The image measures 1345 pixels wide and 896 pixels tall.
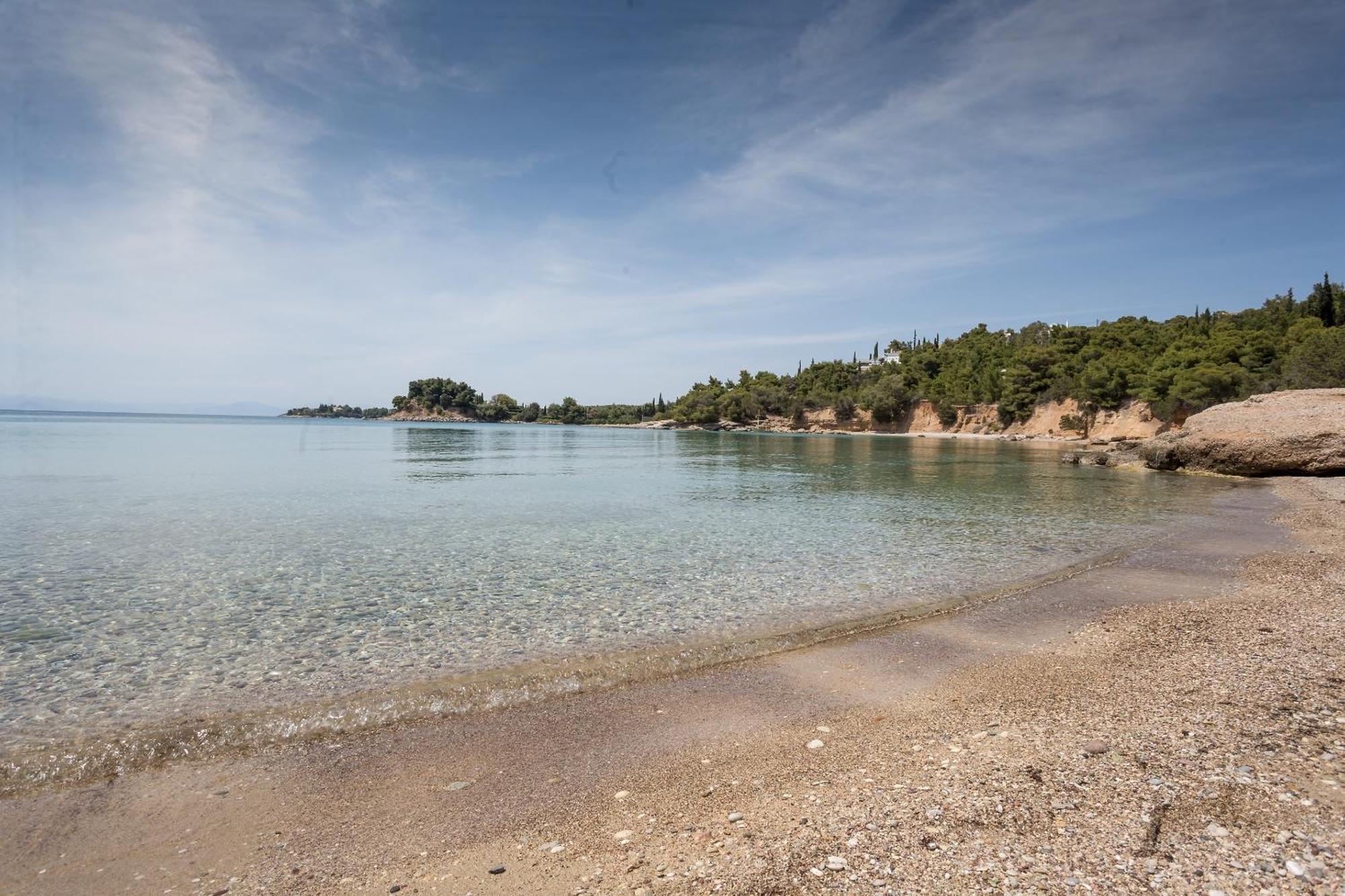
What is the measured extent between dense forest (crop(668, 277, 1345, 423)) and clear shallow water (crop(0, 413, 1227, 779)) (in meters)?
51.0

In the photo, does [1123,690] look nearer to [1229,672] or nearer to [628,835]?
[1229,672]

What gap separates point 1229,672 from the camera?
7.15 metres

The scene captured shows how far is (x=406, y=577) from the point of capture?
1308 centimetres

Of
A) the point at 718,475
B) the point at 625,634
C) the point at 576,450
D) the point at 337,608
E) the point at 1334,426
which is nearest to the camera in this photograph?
the point at 625,634

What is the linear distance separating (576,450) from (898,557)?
60637 mm

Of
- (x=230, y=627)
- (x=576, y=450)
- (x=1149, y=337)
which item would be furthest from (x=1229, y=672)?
(x=1149, y=337)

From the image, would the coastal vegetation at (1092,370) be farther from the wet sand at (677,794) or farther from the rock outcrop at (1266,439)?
the wet sand at (677,794)

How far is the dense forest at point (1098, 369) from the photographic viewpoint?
69.9 m

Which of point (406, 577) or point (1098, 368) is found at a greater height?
point (1098, 368)

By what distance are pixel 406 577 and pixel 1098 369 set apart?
10943 cm

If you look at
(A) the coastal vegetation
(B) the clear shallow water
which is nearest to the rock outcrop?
(B) the clear shallow water

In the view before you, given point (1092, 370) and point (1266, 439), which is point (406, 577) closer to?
point (1266, 439)

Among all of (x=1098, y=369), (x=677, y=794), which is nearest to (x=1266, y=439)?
(x=677, y=794)

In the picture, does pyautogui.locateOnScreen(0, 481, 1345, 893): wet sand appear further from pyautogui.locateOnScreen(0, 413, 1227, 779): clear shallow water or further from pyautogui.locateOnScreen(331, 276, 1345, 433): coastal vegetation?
pyautogui.locateOnScreen(331, 276, 1345, 433): coastal vegetation
